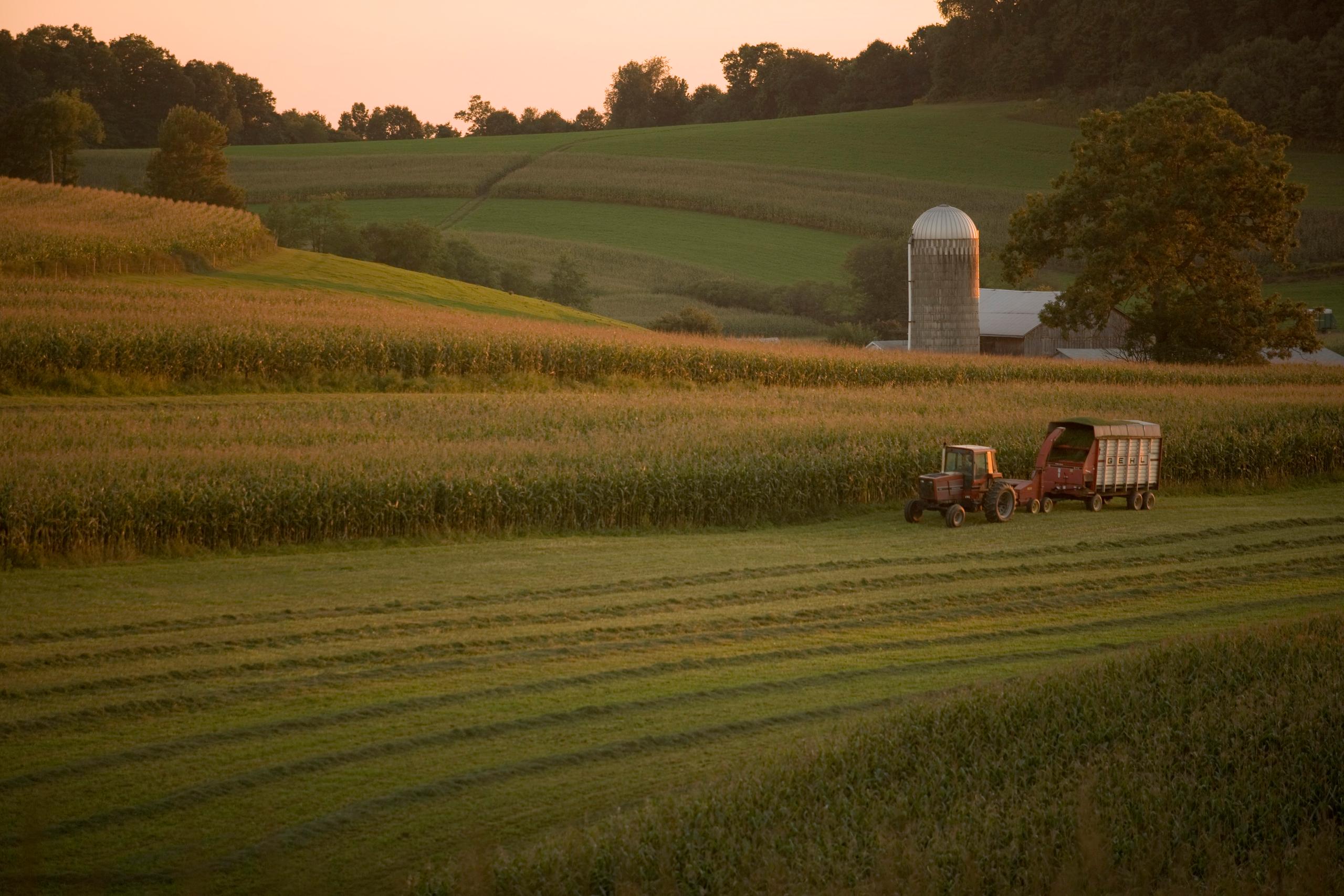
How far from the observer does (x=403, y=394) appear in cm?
3086

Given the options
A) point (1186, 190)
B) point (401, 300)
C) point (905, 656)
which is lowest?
point (905, 656)

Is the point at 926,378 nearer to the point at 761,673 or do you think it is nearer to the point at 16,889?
the point at 761,673

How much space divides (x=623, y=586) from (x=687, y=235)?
253 ft

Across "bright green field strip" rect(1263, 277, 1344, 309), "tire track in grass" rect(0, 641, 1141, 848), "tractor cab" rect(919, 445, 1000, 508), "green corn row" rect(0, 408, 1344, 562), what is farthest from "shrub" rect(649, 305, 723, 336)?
"tire track in grass" rect(0, 641, 1141, 848)

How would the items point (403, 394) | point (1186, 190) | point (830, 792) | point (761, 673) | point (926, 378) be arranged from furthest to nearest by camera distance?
point (1186, 190), point (926, 378), point (403, 394), point (761, 673), point (830, 792)

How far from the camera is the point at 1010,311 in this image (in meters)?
58.7

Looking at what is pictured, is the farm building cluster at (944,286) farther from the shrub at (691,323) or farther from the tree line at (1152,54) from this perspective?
the tree line at (1152,54)

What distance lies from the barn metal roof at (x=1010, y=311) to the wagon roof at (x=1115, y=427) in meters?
30.4

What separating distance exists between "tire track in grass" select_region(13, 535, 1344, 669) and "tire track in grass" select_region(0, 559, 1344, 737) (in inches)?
30.9

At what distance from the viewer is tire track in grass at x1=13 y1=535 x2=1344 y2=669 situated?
39.1 feet

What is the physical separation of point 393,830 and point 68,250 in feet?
126

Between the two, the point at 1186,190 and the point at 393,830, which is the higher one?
the point at 1186,190

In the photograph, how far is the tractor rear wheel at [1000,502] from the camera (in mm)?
21094

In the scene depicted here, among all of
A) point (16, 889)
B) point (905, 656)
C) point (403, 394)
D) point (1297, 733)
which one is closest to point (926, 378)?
point (403, 394)
